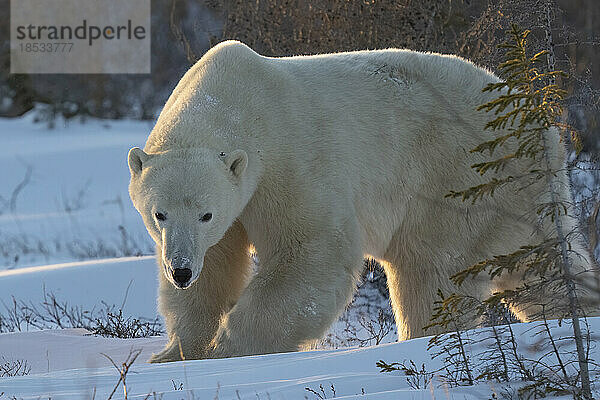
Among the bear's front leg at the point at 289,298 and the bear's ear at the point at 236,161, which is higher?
the bear's ear at the point at 236,161

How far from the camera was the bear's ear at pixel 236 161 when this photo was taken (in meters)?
4.47

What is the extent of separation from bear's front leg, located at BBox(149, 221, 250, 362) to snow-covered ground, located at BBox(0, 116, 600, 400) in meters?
0.31

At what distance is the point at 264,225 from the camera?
15.8ft

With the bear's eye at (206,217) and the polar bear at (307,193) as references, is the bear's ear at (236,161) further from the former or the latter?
the bear's eye at (206,217)

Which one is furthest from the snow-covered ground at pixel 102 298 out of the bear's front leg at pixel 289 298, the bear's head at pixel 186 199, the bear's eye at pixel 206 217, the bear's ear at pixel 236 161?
the bear's ear at pixel 236 161

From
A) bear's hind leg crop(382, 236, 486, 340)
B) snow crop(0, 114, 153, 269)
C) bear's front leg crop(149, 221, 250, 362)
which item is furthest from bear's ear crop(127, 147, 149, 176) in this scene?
snow crop(0, 114, 153, 269)

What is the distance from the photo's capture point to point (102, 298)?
778 centimetres

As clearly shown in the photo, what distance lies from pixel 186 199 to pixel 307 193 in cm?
69

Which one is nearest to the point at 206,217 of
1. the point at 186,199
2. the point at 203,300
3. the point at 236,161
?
the point at 186,199

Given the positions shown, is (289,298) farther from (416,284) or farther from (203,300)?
(416,284)

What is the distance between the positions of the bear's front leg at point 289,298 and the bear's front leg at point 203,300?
0.21m

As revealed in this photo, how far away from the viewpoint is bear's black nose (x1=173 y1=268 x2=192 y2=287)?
413 cm

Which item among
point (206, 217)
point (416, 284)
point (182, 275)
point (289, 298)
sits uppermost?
point (206, 217)

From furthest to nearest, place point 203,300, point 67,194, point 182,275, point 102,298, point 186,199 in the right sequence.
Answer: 1. point 67,194
2. point 102,298
3. point 203,300
4. point 186,199
5. point 182,275
